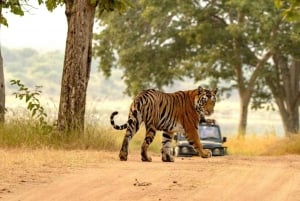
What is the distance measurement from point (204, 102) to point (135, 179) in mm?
4849

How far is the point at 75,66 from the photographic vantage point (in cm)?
1723

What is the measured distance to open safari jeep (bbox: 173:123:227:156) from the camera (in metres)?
20.7

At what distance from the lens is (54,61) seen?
18025cm

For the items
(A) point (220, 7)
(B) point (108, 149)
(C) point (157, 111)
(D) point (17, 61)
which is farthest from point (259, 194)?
(D) point (17, 61)

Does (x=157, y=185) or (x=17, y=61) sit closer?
(x=157, y=185)

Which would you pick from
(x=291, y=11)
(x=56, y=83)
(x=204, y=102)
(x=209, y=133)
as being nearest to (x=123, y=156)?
(x=204, y=102)

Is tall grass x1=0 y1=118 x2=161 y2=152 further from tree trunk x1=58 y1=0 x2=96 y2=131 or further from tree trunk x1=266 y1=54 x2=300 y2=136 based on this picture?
tree trunk x1=266 y1=54 x2=300 y2=136

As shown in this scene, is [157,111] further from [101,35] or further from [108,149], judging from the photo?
[101,35]

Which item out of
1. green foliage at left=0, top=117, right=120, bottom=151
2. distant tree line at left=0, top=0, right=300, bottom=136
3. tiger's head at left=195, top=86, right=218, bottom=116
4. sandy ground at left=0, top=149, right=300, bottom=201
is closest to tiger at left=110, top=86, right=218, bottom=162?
tiger's head at left=195, top=86, right=218, bottom=116

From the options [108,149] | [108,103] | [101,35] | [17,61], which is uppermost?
[17,61]

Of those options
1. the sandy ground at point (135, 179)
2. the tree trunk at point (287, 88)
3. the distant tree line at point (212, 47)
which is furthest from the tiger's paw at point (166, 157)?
the tree trunk at point (287, 88)

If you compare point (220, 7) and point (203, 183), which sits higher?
point (220, 7)

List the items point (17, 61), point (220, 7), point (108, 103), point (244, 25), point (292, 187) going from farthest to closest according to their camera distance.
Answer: point (17, 61) → point (108, 103) → point (220, 7) → point (244, 25) → point (292, 187)

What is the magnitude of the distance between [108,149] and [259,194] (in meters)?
8.00
